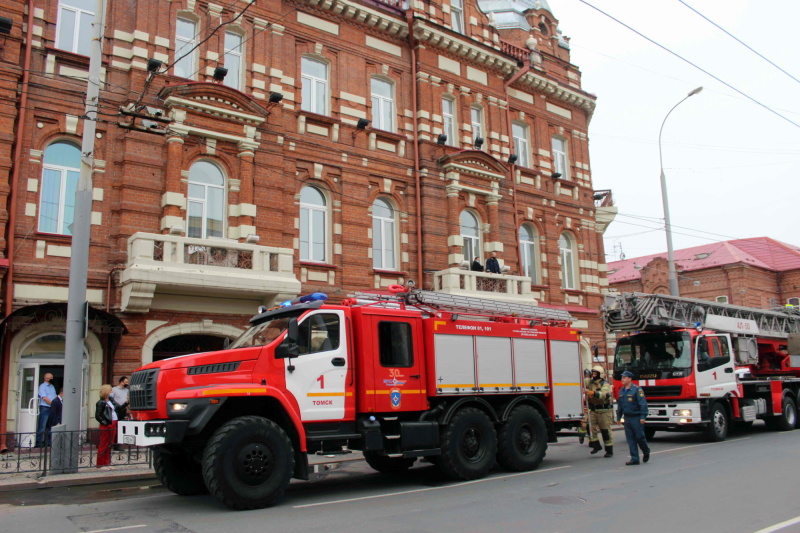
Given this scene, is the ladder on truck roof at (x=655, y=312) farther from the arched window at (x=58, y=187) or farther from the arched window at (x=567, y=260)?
the arched window at (x=58, y=187)

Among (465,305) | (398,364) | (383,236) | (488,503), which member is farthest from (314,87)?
(488,503)

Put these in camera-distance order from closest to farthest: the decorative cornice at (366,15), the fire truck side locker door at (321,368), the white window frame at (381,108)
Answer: the fire truck side locker door at (321,368), the decorative cornice at (366,15), the white window frame at (381,108)

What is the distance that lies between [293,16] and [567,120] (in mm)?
13378

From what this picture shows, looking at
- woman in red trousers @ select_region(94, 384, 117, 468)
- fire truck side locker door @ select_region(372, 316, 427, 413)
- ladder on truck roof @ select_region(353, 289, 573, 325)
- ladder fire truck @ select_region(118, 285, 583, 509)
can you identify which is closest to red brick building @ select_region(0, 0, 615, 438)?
woman in red trousers @ select_region(94, 384, 117, 468)

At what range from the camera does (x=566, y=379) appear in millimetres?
13820

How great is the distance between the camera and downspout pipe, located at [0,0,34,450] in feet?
49.2

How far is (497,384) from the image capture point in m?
12.4

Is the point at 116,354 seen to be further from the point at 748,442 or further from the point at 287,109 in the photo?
the point at 748,442

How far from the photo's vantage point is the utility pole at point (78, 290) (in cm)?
1223

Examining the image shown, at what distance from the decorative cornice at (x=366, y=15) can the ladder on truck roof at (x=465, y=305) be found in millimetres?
12850

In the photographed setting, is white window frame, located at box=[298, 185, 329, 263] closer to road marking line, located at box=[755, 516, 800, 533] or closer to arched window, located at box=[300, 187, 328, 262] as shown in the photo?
arched window, located at box=[300, 187, 328, 262]

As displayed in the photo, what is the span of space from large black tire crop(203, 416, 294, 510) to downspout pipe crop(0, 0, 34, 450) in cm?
837

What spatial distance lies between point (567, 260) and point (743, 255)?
97.0 feet

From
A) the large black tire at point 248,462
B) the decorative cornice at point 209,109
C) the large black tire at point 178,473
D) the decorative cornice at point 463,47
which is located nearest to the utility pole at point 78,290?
the large black tire at point 178,473
